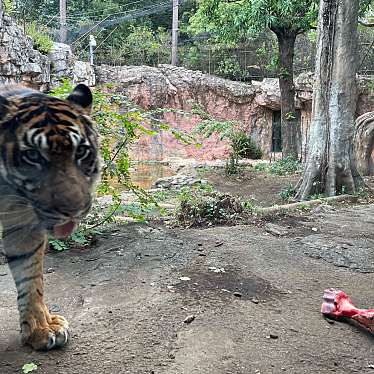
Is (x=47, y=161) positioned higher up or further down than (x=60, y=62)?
further down

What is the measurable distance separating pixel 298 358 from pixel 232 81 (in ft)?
63.3

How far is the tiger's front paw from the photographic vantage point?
262cm

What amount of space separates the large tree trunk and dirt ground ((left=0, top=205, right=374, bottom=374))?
3.58 metres

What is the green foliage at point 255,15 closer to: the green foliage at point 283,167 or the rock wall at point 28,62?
the green foliage at point 283,167

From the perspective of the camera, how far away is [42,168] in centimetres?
214

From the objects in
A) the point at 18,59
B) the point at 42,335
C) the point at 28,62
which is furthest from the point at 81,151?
the point at 28,62

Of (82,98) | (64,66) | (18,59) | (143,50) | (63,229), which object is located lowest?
(63,229)

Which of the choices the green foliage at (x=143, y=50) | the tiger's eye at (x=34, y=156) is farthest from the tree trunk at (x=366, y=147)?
the green foliage at (x=143, y=50)

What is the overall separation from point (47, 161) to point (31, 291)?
0.89 meters

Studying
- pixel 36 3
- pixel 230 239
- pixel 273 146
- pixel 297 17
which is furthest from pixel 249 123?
pixel 230 239

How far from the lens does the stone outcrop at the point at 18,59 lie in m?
11.5

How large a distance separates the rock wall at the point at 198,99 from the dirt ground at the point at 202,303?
1510 cm

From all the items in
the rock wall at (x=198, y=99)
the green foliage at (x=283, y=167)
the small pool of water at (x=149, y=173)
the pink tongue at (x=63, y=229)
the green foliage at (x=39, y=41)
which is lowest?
the small pool of water at (x=149, y=173)

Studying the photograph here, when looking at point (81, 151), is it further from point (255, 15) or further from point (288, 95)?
point (288, 95)
